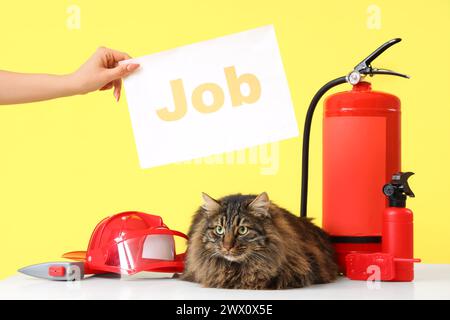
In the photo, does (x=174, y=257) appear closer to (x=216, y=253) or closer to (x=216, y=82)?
Result: (x=216, y=253)

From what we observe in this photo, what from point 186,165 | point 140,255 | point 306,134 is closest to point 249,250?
point 140,255

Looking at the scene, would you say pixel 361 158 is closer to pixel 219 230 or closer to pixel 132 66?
pixel 219 230

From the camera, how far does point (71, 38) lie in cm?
302

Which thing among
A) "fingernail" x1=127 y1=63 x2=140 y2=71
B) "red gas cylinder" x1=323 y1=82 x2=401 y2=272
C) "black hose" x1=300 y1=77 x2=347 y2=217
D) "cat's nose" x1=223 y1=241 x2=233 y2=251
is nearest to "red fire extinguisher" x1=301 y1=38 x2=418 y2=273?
"red gas cylinder" x1=323 y1=82 x2=401 y2=272

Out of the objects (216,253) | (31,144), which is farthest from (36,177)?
(216,253)

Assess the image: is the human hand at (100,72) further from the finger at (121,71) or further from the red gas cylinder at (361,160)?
the red gas cylinder at (361,160)

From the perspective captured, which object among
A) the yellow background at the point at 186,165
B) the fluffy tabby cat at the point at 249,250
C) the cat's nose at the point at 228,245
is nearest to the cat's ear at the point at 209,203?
the fluffy tabby cat at the point at 249,250

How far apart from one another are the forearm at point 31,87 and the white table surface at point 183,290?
1.60 feet

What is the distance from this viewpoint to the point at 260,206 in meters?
1.64

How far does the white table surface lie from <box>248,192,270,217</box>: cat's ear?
7.4 inches

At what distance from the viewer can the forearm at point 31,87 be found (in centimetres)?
187

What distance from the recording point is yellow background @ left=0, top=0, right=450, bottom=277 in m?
2.95

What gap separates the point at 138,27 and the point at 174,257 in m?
1.44

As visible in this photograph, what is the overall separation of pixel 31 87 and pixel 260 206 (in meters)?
0.73
